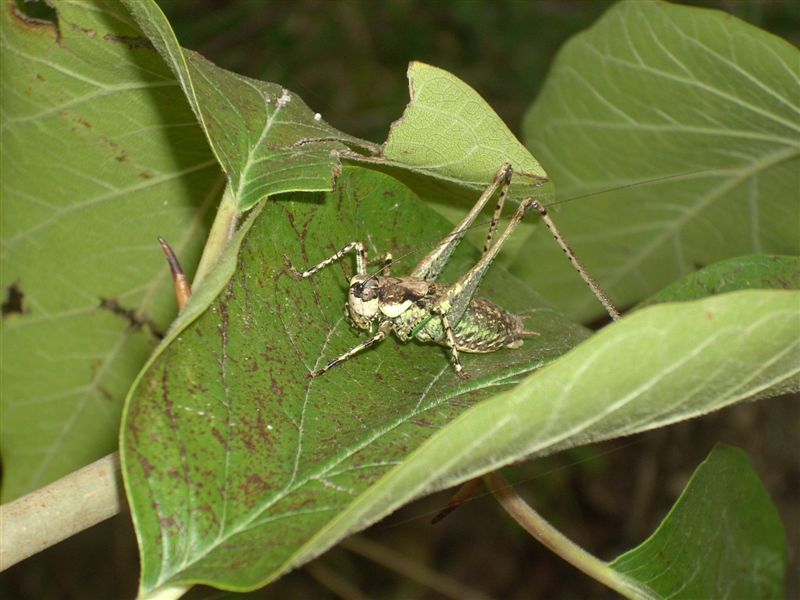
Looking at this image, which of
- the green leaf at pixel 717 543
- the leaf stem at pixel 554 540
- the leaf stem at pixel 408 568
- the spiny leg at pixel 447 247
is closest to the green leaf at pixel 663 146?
the spiny leg at pixel 447 247

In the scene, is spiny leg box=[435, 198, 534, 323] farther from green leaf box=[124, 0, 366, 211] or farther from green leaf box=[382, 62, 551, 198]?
green leaf box=[124, 0, 366, 211]

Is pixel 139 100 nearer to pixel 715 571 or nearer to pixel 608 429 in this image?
pixel 608 429

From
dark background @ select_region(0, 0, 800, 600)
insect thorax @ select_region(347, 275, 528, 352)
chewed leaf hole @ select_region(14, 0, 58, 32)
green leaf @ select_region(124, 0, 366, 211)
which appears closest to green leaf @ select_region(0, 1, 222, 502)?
chewed leaf hole @ select_region(14, 0, 58, 32)

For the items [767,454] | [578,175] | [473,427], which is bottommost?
[767,454]

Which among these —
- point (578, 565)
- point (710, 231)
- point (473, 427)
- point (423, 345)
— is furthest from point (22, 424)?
point (710, 231)

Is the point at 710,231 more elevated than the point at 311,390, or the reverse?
the point at 311,390

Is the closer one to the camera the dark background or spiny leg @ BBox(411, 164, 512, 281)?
spiny leg @ BBox(411, 164, 512, 281)
